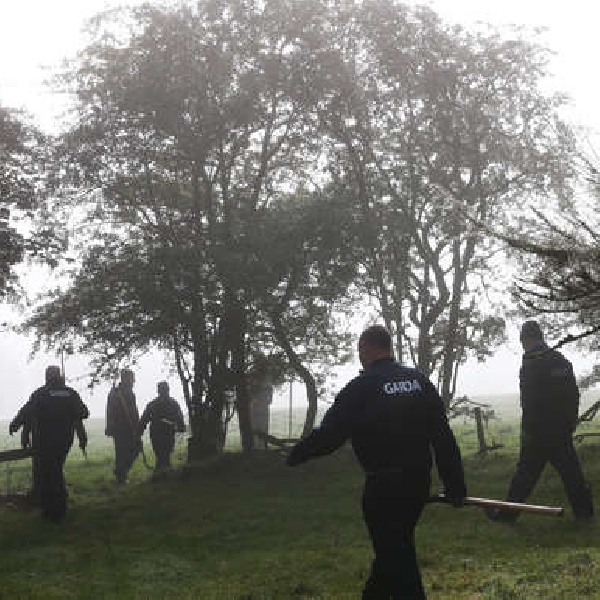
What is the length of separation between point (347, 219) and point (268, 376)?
4.71 metres

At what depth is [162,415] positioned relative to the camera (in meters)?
20.8

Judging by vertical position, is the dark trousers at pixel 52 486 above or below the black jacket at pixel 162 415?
below

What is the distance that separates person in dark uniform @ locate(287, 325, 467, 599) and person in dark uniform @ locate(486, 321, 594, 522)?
5819 mm

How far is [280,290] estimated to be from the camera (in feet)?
68.7

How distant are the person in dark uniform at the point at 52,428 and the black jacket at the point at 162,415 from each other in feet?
17.8

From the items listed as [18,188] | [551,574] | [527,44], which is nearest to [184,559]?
[551,574]

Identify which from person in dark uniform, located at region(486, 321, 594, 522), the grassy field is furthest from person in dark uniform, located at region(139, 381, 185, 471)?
person in dark uniform, located at region(486, 321, 594, 522)

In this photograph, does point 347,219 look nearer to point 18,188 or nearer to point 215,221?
point 215,221

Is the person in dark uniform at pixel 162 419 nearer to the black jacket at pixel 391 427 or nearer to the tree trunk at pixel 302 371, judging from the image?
the tree trunk at pixel 302 371

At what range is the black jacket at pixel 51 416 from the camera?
1468cm

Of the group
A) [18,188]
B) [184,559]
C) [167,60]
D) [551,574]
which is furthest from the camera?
[167,60]

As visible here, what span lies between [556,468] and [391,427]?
6681mm

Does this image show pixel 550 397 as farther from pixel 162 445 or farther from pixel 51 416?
pixel 162 445

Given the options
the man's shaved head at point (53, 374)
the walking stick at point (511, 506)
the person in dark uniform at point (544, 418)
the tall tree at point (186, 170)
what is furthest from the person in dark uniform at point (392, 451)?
the tall tree at point (186, 170)
